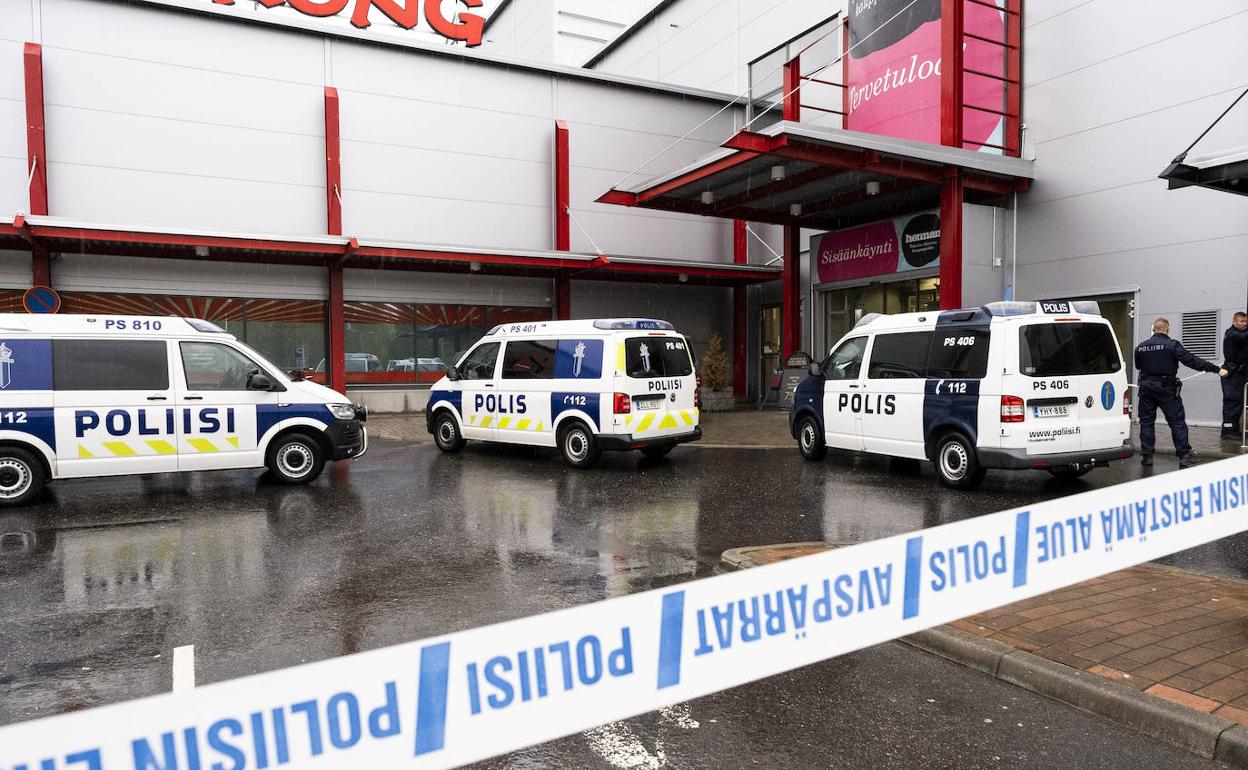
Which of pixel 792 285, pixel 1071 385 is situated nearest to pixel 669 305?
pixel 792 285

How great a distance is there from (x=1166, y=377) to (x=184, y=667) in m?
11.5

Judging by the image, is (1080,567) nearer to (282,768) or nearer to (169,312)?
(282,768)

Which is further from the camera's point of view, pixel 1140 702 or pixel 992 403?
pixel 992 403

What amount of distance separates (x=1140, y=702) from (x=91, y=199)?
848 inches

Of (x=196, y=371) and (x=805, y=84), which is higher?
(x=805, y=84)

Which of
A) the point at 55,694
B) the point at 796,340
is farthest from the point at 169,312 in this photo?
the point at 55,694

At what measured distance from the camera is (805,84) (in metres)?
23.1

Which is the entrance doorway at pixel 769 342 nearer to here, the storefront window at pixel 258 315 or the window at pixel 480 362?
the storefront window at pixel 258 315

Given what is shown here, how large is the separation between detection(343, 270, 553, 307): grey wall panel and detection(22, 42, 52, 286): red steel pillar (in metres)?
6.36

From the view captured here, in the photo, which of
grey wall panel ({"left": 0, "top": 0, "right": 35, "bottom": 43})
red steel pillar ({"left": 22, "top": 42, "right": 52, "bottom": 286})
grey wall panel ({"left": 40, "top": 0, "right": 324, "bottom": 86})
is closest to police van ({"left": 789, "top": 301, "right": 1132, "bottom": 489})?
grey wall panel ({"left": 40, "top": 0, "right": 324, "bottom": 86})

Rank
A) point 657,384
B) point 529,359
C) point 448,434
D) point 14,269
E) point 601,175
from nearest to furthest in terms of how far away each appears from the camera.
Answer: point 657,384
point 529,359
point 448,434
point 14,269
point 601,175

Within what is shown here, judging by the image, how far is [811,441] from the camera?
1164 cm

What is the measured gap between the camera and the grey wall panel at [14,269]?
17.7 m

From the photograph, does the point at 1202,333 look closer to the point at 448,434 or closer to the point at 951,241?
the point at 951,241
